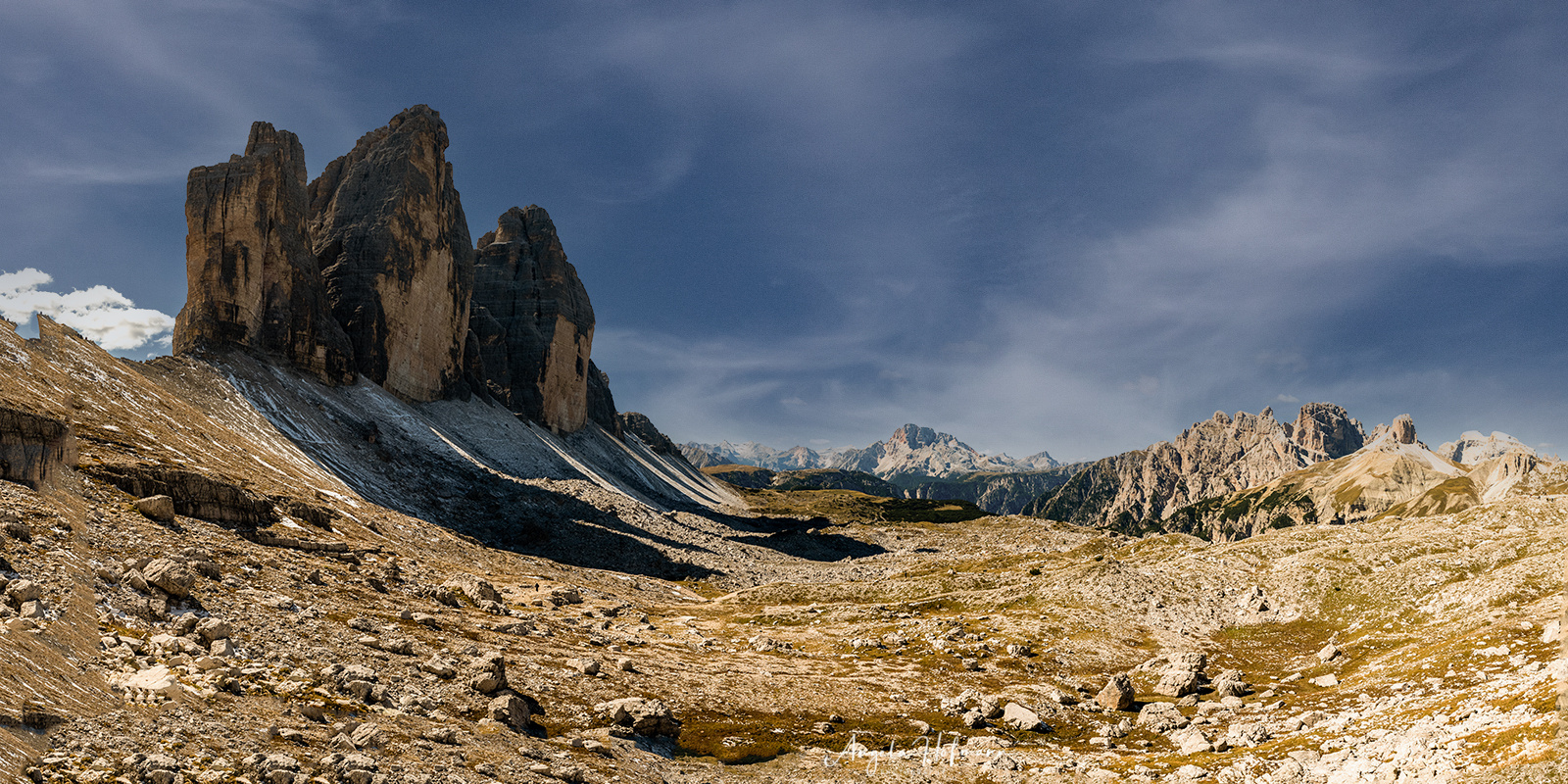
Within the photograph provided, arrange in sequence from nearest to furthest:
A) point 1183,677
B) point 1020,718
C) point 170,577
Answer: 1. point 170,577
2. point 1020,718
3. point 1183,677

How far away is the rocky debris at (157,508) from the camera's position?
3934 cm

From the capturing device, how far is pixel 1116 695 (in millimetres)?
43281

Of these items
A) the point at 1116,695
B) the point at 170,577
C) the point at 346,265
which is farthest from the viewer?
the point at 346,265

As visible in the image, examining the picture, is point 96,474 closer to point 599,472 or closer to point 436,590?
point 436,590

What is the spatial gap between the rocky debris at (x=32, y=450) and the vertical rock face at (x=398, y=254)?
10098 cm

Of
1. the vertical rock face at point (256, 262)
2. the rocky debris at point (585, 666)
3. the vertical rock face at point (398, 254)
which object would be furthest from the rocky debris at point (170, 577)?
the vertical rock face at point (398, 254)

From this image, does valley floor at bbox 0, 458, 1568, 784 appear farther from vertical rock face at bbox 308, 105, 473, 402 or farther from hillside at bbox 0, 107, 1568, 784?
vertical rock face at bbox 308, 105, 473, 402

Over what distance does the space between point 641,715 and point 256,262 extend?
378 feet

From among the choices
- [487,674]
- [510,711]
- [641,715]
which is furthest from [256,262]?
[641,715]

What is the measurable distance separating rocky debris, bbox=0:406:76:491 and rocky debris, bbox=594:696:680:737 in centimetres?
3020

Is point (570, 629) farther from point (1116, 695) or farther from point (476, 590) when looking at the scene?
point (1116, 695)

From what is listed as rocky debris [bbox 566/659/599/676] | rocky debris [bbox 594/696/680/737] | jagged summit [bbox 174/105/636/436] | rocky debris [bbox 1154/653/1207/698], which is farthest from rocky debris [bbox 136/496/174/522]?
jagged summit [bbox 174/105/636/436]

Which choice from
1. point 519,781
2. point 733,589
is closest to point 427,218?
point 733,589

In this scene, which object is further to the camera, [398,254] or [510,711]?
[398,254]
